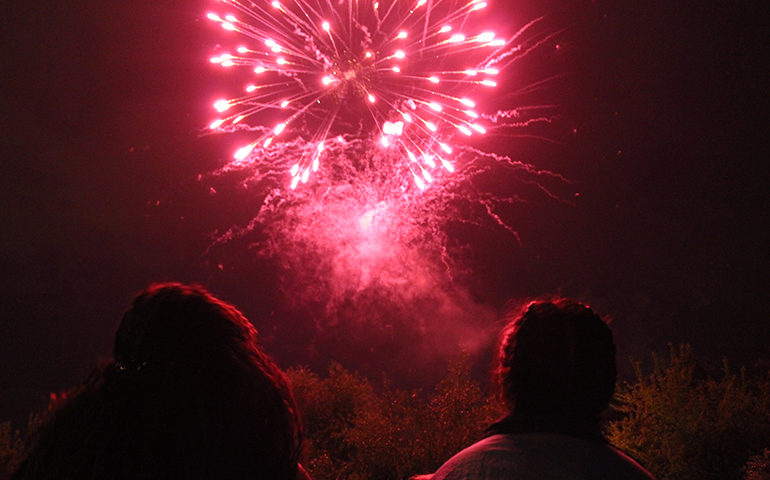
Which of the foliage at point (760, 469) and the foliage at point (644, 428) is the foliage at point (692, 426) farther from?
the foliage at point (760, 469)

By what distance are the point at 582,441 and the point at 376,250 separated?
15045 mm

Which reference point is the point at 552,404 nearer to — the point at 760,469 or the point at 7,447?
the point at 760,469

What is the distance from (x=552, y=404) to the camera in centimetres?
201

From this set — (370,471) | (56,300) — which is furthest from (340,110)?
(56,300)

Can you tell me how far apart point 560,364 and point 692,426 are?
28.1ft

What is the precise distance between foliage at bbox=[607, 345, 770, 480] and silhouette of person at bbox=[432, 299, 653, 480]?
751 cm

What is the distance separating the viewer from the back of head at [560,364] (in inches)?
79.7

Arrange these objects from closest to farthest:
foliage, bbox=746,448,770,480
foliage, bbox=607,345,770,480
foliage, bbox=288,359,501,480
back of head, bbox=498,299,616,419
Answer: back of head, bbox=498,299,616,419 → foliage, bbox=746,448,770,480 → foliage, bbox=607,345,770,480 → foliage, bbox=288,359,501,480

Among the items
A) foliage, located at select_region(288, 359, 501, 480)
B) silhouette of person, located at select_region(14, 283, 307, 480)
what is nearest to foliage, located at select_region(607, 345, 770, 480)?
foliage, located at select_region(288, 359, 501, 480)

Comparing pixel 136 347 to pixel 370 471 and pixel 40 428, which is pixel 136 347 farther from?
pixel 370 471

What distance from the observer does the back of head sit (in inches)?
79.7

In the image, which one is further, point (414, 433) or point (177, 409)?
point (414, 433)

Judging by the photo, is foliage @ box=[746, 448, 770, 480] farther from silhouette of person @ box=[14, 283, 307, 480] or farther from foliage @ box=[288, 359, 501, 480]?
silhouette of person @ box=[14, 283, 307, 480]

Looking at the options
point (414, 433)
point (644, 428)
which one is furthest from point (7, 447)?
point (644, 428)
